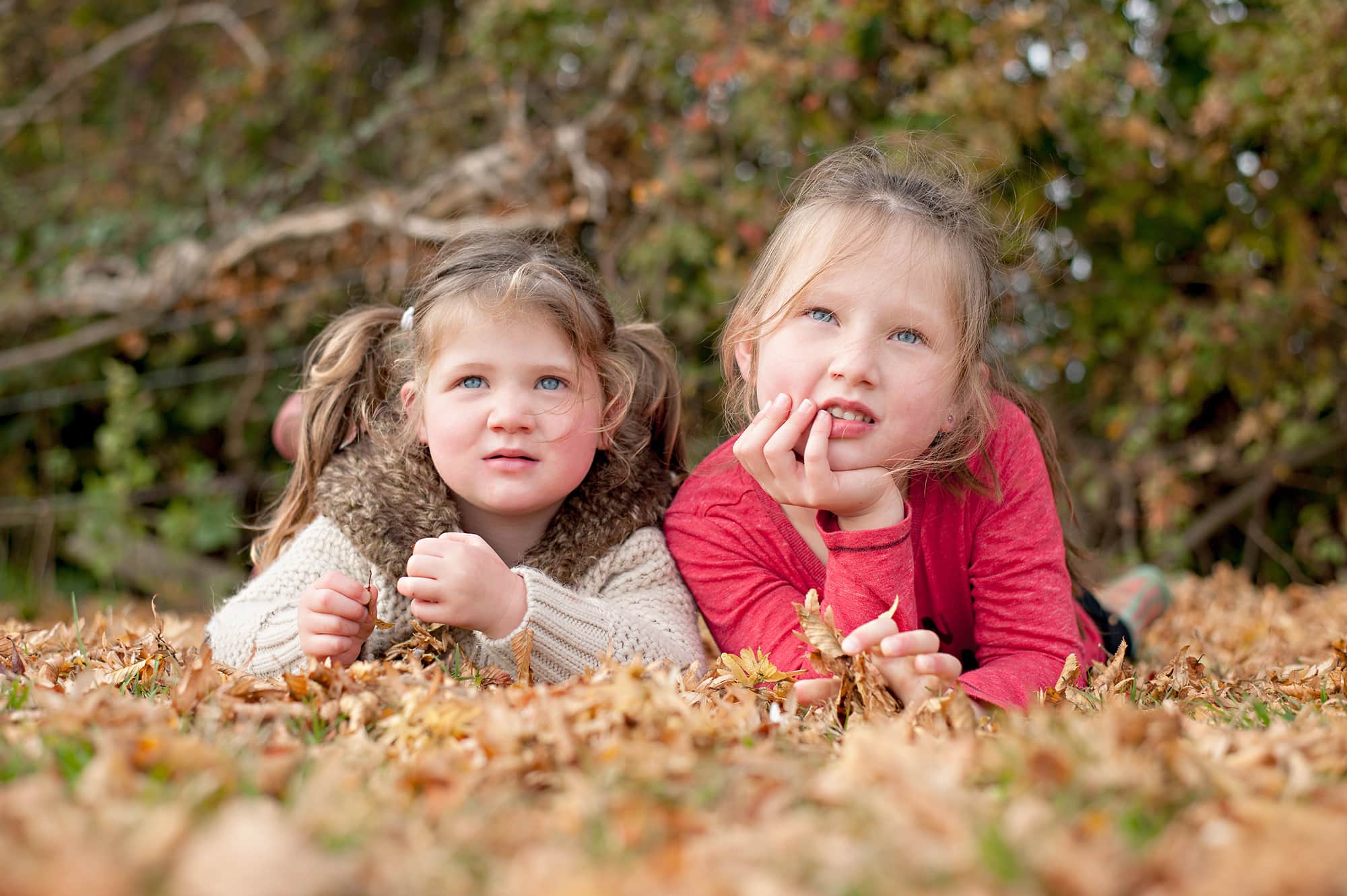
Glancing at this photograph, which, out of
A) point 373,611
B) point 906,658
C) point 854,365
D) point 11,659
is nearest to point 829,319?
point 854,365

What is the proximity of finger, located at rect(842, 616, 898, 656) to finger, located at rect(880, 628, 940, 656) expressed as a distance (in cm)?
2

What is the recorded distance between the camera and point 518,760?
1.38 meters

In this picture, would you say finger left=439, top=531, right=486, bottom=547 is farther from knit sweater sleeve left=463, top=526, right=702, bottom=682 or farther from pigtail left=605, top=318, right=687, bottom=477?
pigtail left=605, top=318, right=687, bottom=477

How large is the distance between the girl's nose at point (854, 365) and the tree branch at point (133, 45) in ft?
16.0

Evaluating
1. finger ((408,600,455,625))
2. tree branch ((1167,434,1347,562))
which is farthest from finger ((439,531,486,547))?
tree branch ((1167,434,1347,562))

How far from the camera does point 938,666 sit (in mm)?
1871

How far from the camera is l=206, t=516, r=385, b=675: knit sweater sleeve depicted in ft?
7.40

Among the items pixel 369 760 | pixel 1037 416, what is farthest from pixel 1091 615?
pixel 369 760

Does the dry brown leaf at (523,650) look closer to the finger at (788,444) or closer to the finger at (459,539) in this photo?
the finger at (459,539)

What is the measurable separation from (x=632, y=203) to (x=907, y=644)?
11.7 ft

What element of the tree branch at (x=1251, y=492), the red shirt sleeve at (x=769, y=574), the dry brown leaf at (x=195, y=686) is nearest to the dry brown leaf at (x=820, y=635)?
the red shirt sleeve at (x=769, y=574)

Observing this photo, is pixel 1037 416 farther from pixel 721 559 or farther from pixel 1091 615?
pixel 721 559

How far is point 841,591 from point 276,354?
14.9 feet

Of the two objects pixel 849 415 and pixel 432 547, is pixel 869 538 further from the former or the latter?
pixel 432 547
